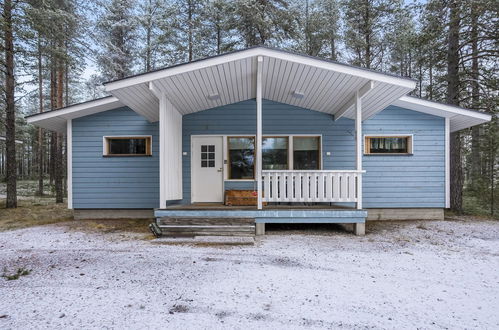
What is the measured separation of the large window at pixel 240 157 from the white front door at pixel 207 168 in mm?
279

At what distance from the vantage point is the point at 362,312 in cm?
207

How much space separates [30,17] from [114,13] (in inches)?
190

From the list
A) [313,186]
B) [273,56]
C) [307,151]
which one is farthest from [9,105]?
[313,186]

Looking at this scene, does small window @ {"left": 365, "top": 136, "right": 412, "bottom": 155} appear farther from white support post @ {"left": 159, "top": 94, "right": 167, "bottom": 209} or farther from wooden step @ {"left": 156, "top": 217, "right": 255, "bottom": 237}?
white support post @ {"left": 159, "top": 94, "right": 167, "bottom": 209}

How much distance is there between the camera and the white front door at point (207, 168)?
637 cm

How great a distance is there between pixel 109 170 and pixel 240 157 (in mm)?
3221

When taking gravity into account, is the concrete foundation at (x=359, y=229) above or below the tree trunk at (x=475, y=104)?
below

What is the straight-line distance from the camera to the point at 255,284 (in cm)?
259

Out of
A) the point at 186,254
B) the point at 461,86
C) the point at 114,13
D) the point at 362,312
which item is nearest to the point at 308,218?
the point at 186,254

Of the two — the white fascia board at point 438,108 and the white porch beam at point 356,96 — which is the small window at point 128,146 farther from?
the white fascia board at point 438,108

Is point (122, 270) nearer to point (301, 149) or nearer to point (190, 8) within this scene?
point (301, 149)

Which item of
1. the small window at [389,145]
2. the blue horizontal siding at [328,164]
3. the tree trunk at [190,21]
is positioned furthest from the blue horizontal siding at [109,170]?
the small window at [389,145]

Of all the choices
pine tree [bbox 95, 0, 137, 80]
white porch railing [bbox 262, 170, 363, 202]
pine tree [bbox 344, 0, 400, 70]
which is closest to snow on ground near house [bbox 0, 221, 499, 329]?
white porch railing [bbox 262, 170, 363, 202]

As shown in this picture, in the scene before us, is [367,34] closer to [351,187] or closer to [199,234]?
[351,187]
